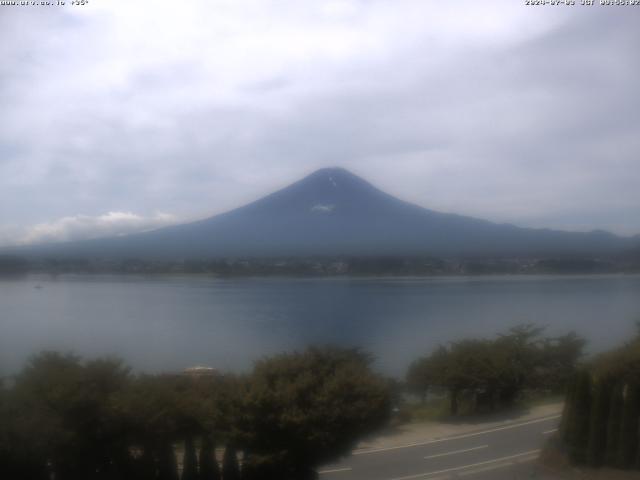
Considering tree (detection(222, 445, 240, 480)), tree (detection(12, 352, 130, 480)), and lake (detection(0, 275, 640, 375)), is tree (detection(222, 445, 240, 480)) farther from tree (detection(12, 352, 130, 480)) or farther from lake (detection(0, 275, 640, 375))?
lake (detection(0, 275, 640, 375))

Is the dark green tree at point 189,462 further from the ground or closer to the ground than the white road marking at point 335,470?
further from the ground

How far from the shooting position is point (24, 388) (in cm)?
780

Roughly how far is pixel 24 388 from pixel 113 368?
1.12 m

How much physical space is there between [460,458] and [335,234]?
15.5 metres

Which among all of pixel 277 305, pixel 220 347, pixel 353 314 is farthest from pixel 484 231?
pixel 220 347

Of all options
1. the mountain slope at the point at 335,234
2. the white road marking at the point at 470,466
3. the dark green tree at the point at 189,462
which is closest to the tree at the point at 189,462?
the dark green tree at the point at 189,462

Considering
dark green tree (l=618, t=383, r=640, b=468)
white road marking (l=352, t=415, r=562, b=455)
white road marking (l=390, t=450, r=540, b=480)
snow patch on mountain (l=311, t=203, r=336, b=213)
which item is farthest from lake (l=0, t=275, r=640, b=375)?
snow patch on mountain (l=311, t=203, r=336, b=213)

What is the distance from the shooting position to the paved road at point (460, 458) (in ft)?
27.2

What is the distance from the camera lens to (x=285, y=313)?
17766mm

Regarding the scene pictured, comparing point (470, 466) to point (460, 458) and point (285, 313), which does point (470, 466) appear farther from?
point (285, 313)

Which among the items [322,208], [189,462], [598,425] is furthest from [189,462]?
[322,208]

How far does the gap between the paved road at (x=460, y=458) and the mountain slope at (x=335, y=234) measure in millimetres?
6613

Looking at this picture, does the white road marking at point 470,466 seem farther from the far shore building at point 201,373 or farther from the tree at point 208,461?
the far shore building at point 201,373

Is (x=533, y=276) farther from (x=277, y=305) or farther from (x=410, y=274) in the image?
(x=277, y=305)
